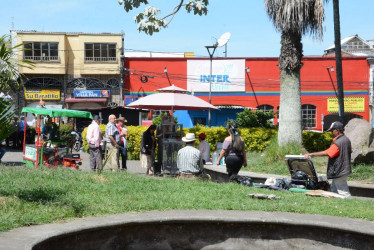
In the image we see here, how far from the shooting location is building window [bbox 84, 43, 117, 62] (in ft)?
157

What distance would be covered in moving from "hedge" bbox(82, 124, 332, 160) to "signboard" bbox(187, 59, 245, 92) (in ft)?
68.1

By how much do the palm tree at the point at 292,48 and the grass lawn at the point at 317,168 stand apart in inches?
47.7

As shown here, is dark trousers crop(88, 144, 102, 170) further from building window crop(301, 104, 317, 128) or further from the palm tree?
building window crop(301, 104, 317, 128)

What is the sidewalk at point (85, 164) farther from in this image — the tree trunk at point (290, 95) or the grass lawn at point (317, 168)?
the tree trunk at point (290, 95)

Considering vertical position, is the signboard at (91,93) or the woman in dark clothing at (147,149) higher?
the signboard at (91,93)

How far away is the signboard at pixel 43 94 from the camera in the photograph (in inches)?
1822

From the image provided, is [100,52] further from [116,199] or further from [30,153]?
[116,199]

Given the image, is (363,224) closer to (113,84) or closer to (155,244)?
(155,244)

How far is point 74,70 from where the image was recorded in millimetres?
47562

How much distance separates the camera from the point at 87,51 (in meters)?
48.0

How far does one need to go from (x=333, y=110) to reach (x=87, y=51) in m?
21.1

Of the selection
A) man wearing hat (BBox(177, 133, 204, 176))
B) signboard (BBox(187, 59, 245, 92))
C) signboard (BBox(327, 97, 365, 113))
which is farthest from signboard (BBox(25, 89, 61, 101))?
man wearing hat (BBox(177, 133, 204, 176))

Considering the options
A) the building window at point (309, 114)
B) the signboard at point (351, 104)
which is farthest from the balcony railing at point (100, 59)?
the signboard at point (351, 104)

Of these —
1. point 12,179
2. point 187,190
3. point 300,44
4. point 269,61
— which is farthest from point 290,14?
point 269,61
